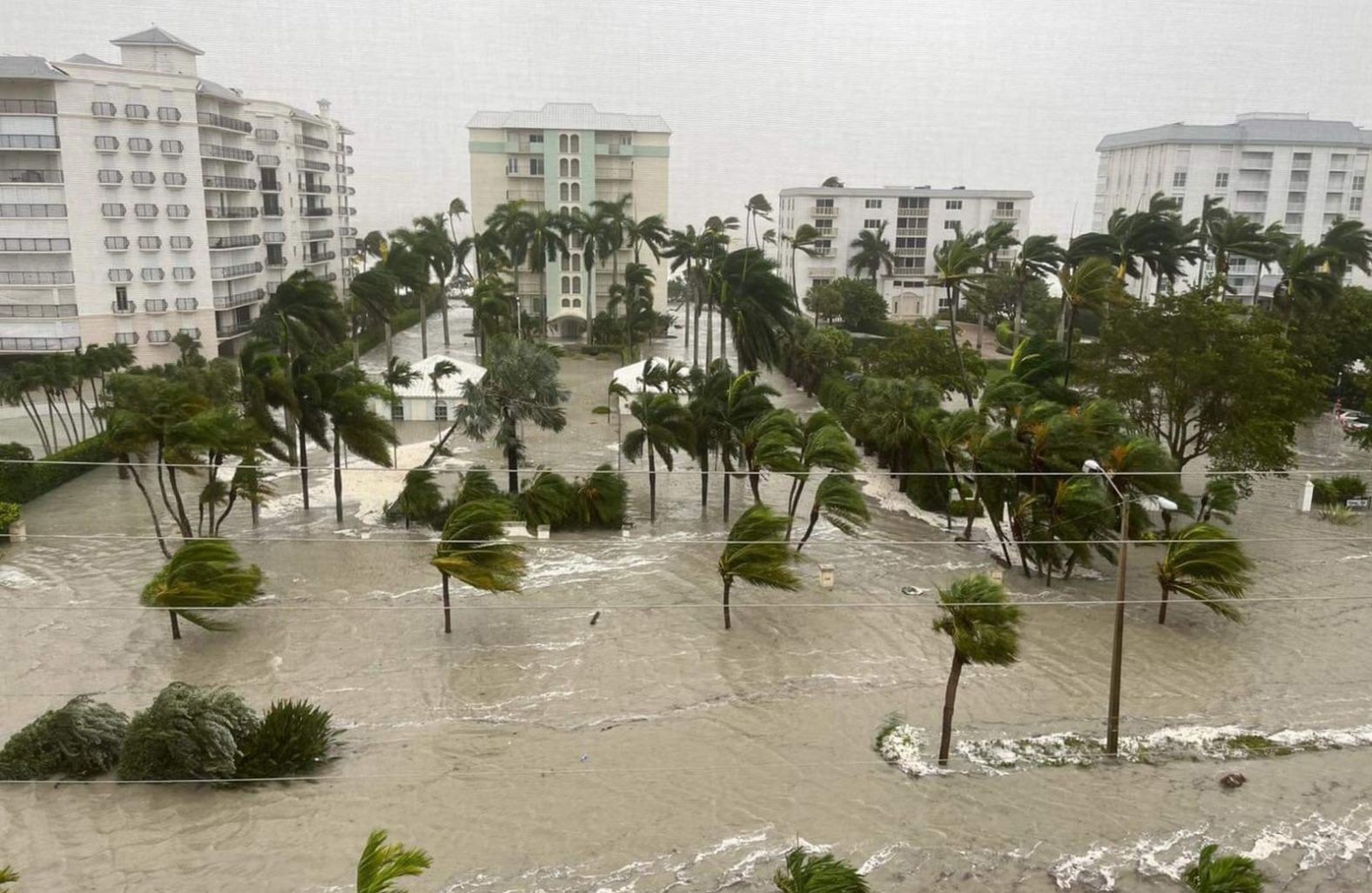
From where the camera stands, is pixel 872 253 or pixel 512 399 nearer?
pixel 512 399

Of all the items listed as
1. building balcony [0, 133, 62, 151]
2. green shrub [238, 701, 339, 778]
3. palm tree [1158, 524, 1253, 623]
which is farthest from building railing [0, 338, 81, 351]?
palm tree [1158, 524, 1253, 623]

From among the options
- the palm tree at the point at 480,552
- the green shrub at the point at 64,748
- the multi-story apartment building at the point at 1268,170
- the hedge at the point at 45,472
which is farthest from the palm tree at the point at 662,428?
the multi-story apartment building at the point at 1268,170

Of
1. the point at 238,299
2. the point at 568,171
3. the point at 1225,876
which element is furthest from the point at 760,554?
the point at 568,171

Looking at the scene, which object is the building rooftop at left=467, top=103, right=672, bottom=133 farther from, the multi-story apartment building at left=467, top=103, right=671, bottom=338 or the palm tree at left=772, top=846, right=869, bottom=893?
the palm tree at left=772, top=846, right=869, bottom=893

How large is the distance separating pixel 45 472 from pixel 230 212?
20.4 meters

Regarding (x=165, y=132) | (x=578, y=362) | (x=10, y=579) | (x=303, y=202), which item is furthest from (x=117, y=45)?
(x=10, y=579)

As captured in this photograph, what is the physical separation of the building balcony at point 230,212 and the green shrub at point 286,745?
32.2m

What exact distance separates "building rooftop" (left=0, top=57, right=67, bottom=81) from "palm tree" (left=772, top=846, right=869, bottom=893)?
36.2m

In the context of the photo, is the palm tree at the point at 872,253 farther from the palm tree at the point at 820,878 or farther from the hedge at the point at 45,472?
the palm tree at the point at 820,878

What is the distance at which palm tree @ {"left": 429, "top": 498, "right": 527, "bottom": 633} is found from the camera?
1488 centimetres

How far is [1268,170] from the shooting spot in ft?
199

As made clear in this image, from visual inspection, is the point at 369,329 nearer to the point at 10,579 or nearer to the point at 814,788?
the point at 10,579

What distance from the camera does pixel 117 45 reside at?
119 feet

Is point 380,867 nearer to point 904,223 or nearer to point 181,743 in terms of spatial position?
point 181,743
